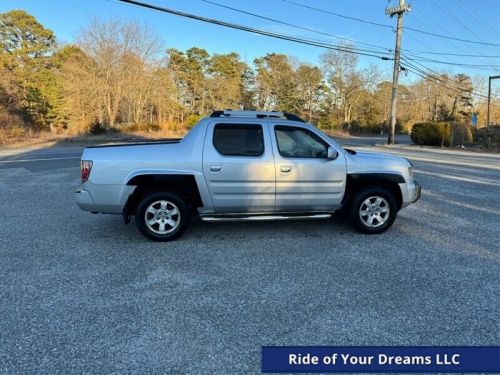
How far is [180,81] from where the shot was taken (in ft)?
151

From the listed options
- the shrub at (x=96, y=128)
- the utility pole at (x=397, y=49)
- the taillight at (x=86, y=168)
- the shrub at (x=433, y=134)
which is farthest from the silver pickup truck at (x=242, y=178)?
the shrub at (x=96, y=128)

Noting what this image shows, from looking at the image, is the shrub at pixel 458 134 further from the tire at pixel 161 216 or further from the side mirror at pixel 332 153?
the tire at pixel 161 216

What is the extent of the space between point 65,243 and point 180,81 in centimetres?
4376

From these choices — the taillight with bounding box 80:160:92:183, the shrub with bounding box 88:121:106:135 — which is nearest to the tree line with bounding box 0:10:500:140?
the shrub with bounding box 88:121:106:135

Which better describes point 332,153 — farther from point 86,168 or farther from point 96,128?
point 96,128

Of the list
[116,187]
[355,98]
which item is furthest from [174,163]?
[355,98]

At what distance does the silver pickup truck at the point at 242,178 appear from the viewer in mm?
4996

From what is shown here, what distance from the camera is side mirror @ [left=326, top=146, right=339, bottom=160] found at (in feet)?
17.6

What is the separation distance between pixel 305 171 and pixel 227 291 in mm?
2317

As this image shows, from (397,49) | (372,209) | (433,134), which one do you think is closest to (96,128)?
(397,49)

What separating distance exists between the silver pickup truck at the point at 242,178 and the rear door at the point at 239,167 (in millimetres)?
14

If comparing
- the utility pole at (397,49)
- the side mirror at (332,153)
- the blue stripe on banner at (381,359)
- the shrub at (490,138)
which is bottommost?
the blue stripe on banner at (381,359)

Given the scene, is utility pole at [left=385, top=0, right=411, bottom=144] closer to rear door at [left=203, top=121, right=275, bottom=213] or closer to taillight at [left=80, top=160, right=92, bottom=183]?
rear door at [left=203, top=121, right=275, bottom=213]

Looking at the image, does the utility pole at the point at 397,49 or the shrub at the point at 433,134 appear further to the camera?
the utility pole at the point at 397,49
